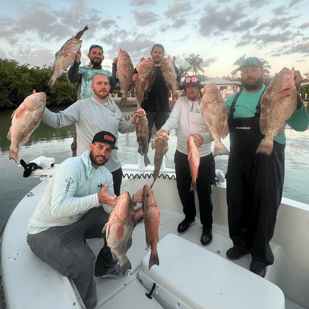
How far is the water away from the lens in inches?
409

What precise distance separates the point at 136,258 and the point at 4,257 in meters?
1.69

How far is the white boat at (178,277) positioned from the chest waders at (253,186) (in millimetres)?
440

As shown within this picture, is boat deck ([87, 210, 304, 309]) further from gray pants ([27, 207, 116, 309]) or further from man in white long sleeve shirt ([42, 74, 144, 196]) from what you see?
man in white long sleeve shirt ([42, 74, 144, 196])

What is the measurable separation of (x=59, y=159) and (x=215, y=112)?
15.4m

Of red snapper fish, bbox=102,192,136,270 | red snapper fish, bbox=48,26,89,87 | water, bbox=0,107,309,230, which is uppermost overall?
red snapper fish, bbox=48,26,89,87

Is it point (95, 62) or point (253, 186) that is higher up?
point (95, 62)

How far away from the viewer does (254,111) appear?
7.78 ft

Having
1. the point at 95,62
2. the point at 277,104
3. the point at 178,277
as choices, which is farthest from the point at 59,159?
the point at 277,104

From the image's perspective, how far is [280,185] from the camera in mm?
2373

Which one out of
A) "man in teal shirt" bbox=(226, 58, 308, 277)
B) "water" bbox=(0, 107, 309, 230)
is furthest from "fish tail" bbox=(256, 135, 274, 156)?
"water" bbox=(0, 107, 309, 230)

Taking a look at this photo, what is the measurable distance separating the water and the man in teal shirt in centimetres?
719

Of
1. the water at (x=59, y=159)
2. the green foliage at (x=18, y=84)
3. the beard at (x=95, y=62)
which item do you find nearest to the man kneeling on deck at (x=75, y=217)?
the beard at (x=95, y=62)

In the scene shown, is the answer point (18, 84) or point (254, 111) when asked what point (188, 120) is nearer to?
point (254, 111)

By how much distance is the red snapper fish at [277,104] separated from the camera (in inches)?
67.8
